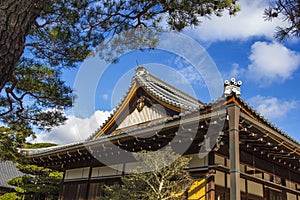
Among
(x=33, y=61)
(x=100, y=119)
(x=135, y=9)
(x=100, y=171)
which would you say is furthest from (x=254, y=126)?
(x=100, y=119)

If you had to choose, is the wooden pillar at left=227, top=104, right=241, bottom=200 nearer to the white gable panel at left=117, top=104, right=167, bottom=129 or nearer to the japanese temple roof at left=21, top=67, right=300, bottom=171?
the japanese temple roof at left=21, top=67, right=300, bottom=171

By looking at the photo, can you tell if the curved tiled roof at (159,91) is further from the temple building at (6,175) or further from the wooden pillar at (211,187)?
the temple building at (6,175)

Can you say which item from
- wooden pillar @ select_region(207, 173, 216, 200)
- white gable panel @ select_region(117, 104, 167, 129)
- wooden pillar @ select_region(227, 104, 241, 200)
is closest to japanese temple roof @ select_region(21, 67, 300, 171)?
wooden pillar @ select_region(227, 104, 241, 200)

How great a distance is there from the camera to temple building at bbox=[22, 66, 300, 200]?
469cm

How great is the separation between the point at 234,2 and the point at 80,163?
6.79 metres

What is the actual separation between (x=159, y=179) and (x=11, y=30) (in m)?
4.01

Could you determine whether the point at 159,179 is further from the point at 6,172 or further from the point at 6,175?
the point at 6,172

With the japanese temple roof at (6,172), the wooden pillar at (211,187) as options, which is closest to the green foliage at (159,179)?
the wooden pillar at (211,187)

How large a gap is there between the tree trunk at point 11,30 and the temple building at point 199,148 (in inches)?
119

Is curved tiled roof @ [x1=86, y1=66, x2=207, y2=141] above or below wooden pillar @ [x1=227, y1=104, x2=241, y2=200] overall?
above

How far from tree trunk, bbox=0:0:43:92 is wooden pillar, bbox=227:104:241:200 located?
301 centimetres

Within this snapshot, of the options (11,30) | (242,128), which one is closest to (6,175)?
(242,128)

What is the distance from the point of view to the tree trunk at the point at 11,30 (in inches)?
84.3

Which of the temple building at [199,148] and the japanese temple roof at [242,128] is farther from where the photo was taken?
the temple building at [199,148]
